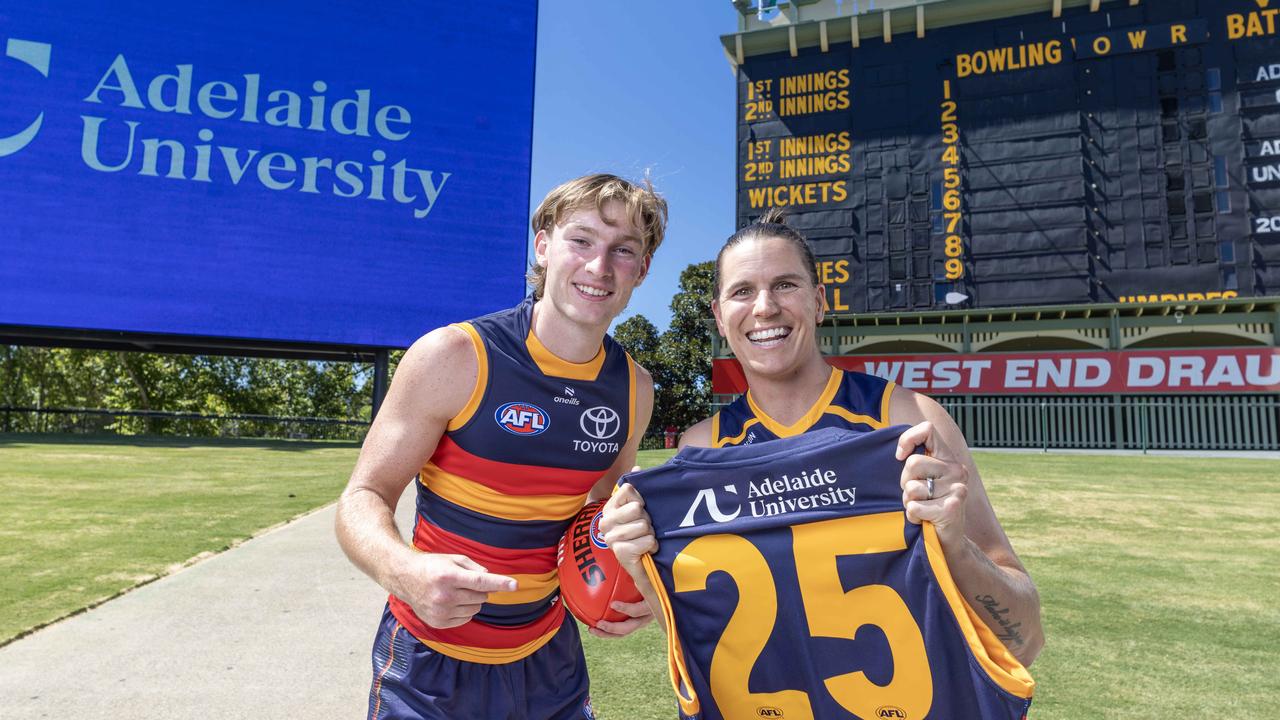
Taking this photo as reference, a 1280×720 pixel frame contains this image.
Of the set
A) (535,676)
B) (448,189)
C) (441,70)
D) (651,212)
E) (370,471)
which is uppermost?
(441,70)

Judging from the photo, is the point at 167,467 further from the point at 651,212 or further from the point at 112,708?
the point at 651,212

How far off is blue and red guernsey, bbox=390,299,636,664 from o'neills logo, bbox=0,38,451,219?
21.6 meters

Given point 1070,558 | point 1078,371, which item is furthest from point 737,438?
point 1078,371

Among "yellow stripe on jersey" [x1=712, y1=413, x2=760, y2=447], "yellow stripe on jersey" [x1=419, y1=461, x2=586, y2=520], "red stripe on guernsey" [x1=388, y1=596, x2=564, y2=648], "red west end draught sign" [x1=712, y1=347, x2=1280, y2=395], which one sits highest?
"red west end draught sign" [x1=712, y1=347, x2=1280, y2=395]

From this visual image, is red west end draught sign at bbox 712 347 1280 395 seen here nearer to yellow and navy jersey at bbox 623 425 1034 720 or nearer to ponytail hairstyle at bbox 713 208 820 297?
ponytail hairstyle at bbox 713 208 820 297

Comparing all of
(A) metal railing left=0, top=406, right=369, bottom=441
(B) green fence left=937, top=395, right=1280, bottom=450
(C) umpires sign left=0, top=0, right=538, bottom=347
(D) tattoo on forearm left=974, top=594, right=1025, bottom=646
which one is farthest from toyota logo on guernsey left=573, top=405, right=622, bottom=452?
(A) metal railing left=0, top=406, right=369, bottom=441

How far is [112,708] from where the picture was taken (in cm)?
308

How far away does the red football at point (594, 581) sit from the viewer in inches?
73.6

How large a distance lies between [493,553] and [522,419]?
0.40 m

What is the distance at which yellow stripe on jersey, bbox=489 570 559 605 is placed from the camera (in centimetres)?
201

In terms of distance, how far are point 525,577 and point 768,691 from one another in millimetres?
763

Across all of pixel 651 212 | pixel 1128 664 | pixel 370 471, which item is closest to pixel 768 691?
pixel 370 471

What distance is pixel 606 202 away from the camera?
6.91 feet

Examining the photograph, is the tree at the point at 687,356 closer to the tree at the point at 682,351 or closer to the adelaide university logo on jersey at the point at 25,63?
the tree at the point at 682,351
